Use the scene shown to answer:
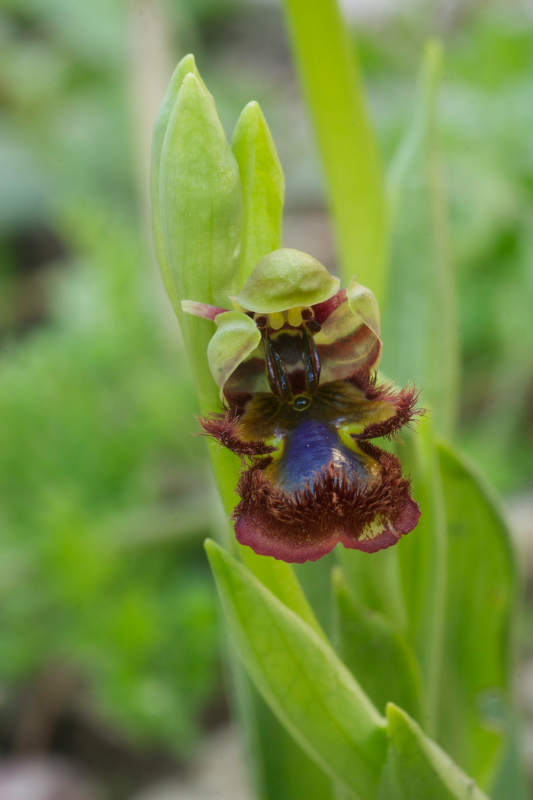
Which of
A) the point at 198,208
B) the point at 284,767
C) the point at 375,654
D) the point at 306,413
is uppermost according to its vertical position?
the point at 198,208

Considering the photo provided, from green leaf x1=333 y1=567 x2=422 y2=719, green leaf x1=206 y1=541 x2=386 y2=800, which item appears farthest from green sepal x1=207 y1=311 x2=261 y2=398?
green leaf x1=333 y1=567 x2=422 y2=719

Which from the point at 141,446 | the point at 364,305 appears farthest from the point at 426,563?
the point at 141,446

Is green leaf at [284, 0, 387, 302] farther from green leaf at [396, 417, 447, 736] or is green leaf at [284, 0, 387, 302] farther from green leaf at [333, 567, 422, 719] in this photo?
green leaf at [333, 567, 422, 719]

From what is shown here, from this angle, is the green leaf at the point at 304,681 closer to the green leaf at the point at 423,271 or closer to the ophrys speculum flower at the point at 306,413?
the ophrys speculum flower at the point at 306,413

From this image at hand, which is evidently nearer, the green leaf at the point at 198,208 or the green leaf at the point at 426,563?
the green leaf at the point at 198,208

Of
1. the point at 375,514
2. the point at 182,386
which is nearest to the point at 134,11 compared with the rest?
the point at 182,386

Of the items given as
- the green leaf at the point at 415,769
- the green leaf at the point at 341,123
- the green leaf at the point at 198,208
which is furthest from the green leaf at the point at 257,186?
the green leaf at the point at 415,769

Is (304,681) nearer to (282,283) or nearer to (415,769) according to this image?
(415,769)
